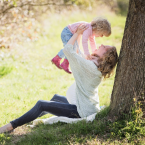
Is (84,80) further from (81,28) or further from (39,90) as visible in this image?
(39,90)

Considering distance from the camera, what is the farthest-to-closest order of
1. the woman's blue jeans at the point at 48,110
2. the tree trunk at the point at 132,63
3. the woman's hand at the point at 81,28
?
the woman's hand at the point at 81,28 → the woman's blue jeans at the point at 48,110 → the tree trunk at the point at 132,63

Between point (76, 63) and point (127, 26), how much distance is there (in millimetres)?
827

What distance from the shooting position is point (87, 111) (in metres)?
3.06

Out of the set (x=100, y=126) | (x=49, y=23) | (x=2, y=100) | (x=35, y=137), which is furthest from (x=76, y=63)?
(x=49, y=23)

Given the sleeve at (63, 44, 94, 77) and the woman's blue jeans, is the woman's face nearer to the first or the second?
the sleeve at (63, 44, 94, 77)

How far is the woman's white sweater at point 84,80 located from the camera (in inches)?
115

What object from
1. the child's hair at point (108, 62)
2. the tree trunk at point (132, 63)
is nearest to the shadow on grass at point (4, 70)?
the child's hair at point (108, 62)

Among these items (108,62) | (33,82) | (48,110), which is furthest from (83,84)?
(33,82)

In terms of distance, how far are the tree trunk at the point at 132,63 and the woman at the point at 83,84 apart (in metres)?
0.23

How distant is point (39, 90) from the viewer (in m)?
4.74

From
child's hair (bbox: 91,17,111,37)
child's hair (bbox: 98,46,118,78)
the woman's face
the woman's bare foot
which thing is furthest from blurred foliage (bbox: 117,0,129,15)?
the woman's bare foot

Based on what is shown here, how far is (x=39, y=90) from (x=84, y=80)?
6.48ft

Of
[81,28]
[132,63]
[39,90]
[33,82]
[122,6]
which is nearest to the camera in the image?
[132,63]

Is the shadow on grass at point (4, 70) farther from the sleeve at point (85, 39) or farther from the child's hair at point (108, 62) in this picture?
the child's hair at point (108, 62)
